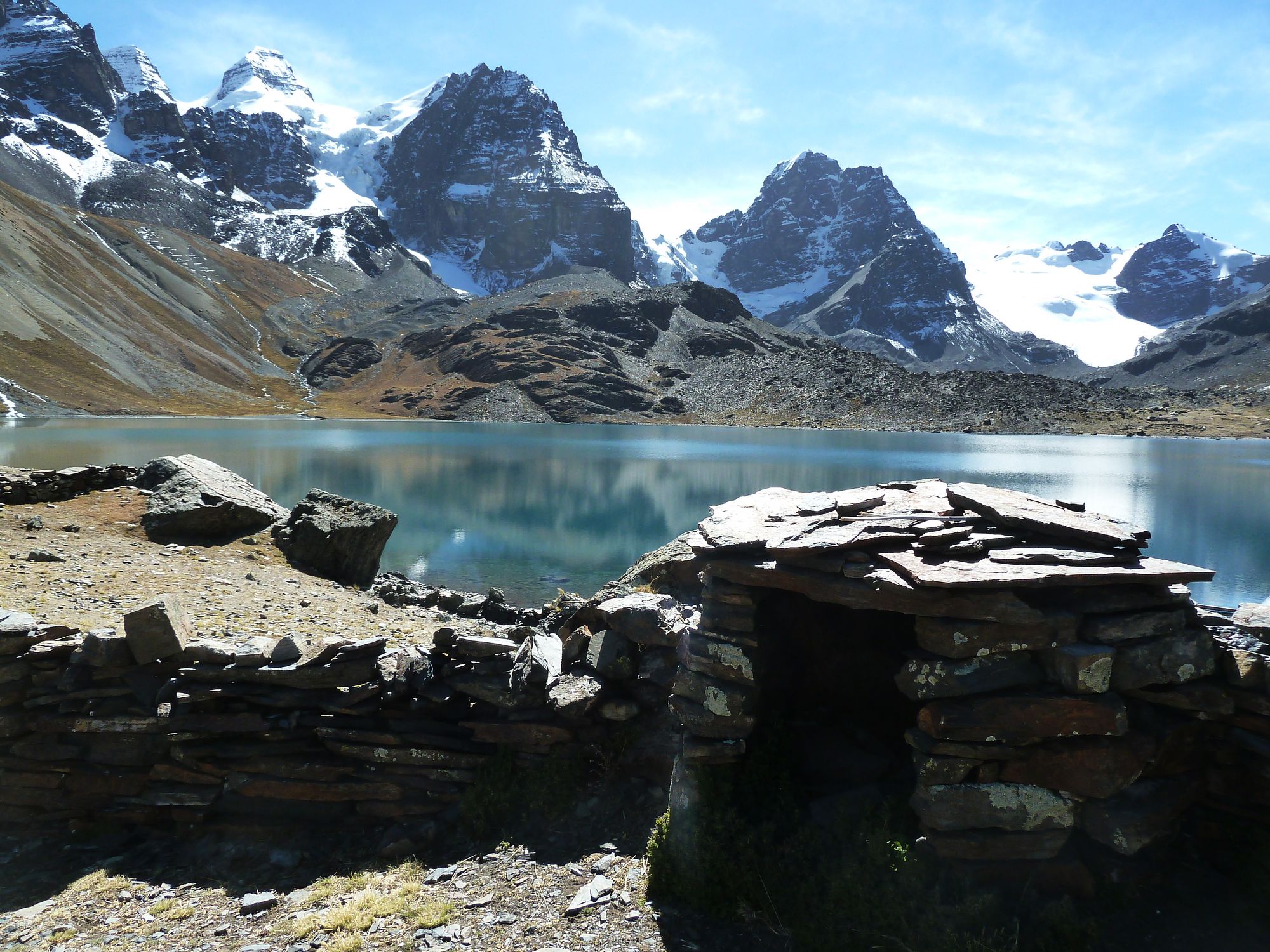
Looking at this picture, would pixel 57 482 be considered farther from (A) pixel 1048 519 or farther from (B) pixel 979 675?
(A) pixel 1048 519

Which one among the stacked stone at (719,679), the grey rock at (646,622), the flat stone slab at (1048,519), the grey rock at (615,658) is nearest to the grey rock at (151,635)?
the grey rock at (615,658)

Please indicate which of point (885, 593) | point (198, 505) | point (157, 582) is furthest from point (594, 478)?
point (885, 593)

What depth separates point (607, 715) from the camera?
334 inches

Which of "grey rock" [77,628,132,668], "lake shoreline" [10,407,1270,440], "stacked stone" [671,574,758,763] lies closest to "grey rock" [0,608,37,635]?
"grey rock" [77,628,132,668]

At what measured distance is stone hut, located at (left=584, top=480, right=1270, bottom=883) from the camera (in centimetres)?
617

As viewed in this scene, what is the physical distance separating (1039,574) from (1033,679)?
37.6 inches

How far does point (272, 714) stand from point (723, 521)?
18.6ft

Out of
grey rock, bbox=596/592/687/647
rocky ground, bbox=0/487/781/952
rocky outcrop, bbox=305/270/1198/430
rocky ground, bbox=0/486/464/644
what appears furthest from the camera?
rocky outcrop, bbox=305/270/1198/430

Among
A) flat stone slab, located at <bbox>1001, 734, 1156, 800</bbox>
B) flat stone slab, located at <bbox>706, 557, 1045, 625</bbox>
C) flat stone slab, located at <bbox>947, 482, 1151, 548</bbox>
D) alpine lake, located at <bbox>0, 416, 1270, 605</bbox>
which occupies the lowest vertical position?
→ alpine lake, located at <bbox>0, 416, 1270, 605</bbox>

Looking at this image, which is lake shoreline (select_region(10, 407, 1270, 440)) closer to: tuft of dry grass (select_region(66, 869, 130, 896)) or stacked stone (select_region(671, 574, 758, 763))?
tuft of dry grass (select_region(66, 869, 130, 896))

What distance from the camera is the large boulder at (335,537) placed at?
750 inches

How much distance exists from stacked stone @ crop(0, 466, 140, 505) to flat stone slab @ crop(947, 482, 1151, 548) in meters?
21.4

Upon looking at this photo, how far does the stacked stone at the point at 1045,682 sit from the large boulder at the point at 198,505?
17.2 meters

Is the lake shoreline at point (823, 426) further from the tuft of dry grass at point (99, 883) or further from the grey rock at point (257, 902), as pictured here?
the grey rock at point (257, 902)
